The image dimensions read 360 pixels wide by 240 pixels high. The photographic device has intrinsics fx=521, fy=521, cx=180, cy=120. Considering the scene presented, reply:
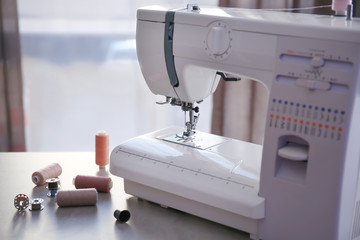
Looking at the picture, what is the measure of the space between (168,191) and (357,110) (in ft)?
2.31

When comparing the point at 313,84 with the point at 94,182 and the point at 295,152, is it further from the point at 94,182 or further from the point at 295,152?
the point at 94,182

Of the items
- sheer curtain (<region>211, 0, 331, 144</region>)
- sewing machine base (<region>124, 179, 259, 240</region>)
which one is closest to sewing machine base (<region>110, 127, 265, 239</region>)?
sewing machine base (<region>124, 179, 259, 240</region>)

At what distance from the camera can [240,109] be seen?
342 cm

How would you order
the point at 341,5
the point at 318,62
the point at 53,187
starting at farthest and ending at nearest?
the point at 53,187
the point at 341,5
the point at 318,62

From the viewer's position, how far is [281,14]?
1833 mm

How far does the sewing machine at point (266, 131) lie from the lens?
5.00 ft

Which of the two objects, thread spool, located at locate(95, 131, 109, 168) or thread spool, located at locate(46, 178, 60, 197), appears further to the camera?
thread spool, located at locate(95, 131, 109, 168)

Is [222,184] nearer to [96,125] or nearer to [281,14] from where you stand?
[281,14]

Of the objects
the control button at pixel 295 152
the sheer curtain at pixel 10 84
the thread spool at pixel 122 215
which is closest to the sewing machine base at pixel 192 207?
the thread spool at pixel 122 215

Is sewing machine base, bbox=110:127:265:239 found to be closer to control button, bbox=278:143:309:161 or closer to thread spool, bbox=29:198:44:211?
control button, bbox=278:143:309:161

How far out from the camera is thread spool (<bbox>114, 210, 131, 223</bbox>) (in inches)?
69.9

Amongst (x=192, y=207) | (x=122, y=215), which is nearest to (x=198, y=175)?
(x=192, y=207)

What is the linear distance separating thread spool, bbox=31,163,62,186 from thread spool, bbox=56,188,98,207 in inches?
8.0

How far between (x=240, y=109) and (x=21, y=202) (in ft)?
6.15
